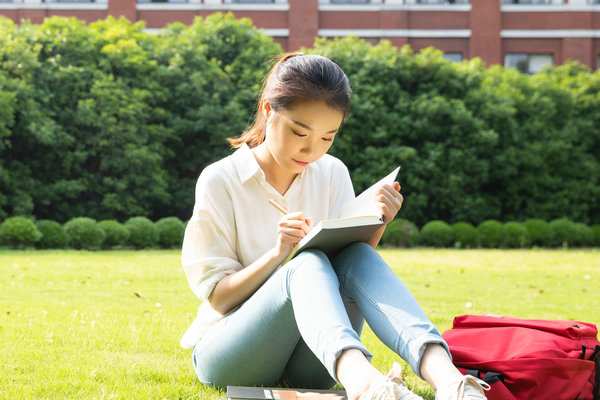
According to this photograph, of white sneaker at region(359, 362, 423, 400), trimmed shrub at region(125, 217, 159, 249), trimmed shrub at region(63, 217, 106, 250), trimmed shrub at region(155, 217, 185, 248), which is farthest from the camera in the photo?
trimmed shrub at region(155, 217, 185, 248)

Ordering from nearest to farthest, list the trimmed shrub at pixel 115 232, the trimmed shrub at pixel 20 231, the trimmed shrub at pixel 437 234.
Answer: the trimmed shrub at pixel 20 231
the trimmed shrub at pixel 115 232
the trimmed shrub at pixel 437 234

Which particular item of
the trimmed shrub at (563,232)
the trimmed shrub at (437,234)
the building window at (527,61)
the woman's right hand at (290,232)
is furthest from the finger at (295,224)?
the building window at (527,61)

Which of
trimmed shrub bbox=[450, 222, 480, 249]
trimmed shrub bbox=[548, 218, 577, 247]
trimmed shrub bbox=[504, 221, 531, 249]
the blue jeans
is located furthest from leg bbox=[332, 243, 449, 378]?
trimmed shrub bbox=[548, 218, 577, 247]

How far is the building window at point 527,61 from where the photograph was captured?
23.5m

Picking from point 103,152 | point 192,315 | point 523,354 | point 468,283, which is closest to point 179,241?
point 103,152

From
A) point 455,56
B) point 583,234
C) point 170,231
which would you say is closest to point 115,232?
point 170,231

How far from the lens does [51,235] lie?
1336 cm

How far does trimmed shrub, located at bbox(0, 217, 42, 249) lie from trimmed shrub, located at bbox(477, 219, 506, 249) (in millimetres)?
9213

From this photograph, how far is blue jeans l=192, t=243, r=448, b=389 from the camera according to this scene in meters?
2.24

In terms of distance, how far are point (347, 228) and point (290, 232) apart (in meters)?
0.21

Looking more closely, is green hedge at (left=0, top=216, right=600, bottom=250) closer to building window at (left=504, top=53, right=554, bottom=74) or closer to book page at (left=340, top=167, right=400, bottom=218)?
building window at (left=504, top=53, right=554, bottom=74)

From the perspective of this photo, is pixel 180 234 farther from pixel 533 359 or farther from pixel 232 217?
pixel 533 359

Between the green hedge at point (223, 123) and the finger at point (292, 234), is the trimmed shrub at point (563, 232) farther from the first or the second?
the finger at point (292, 234)

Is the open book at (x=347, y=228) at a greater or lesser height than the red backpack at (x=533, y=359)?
greater
